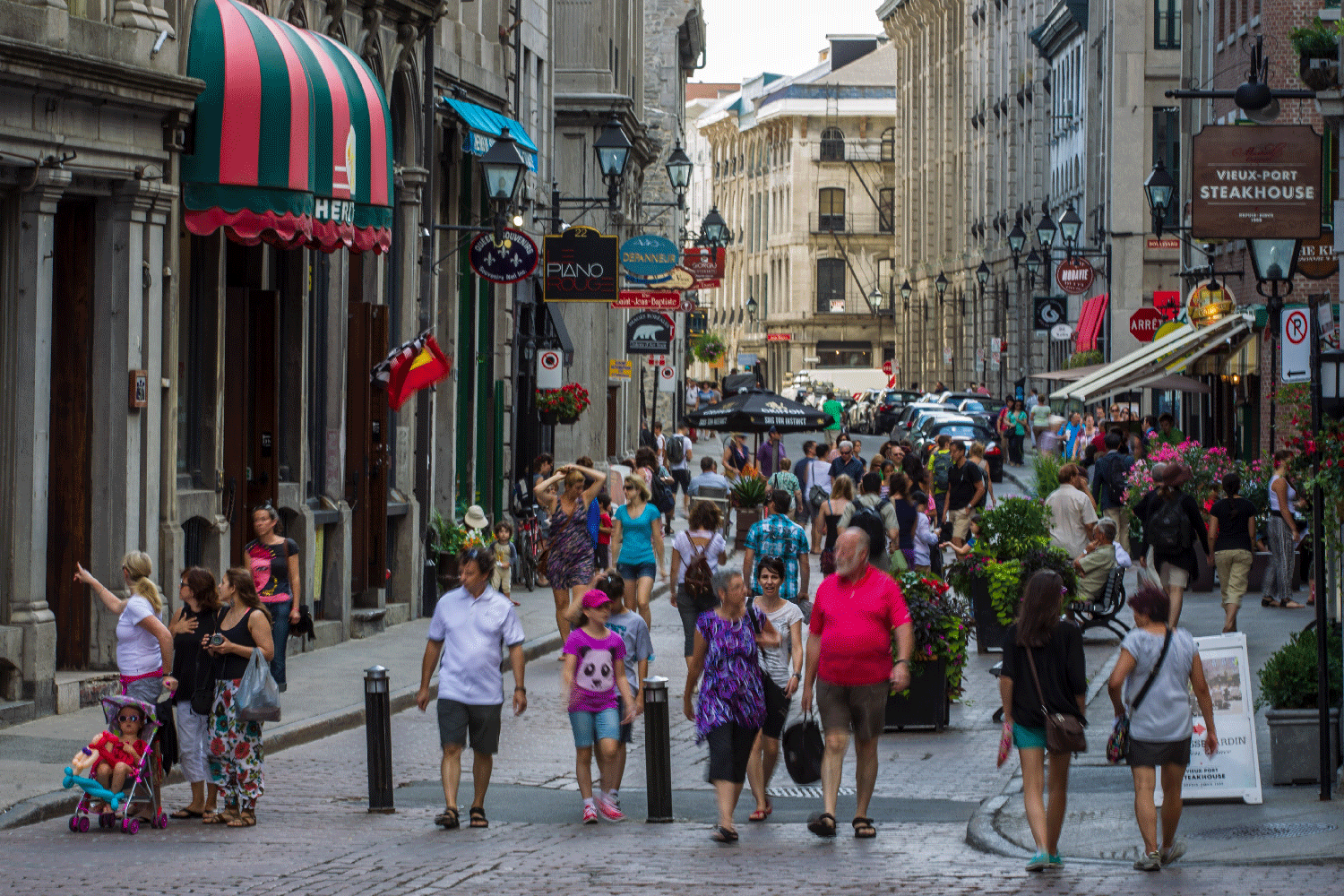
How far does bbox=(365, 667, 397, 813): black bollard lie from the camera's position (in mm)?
11797

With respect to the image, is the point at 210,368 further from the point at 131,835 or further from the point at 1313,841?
the point at 1313,841

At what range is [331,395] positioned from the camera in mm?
20797

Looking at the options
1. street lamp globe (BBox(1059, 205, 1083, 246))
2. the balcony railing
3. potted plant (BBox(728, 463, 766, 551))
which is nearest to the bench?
potted plant (BBox(728, 463, 766, 551))

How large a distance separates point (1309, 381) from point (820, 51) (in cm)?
14798

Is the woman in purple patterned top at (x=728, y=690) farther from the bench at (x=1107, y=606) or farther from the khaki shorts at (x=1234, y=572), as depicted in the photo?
the khaki shorts at (x=1234, y=572)

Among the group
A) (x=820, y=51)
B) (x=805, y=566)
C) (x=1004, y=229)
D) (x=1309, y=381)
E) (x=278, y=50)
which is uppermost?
(x=820, y=51)

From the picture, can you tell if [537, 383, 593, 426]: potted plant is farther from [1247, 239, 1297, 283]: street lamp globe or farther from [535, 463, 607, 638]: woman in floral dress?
[1247, 239, 1297, 283]: street lamp globe

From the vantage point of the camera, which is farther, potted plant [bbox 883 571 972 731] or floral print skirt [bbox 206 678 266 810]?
potted plant [bbox 883 571 972 731]

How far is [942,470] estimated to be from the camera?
31.6m

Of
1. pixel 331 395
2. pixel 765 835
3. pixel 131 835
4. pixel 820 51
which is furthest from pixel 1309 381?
pixel 820 51

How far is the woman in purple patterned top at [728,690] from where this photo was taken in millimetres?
11195

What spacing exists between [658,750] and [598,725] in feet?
1.24

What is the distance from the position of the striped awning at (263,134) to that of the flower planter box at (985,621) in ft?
22.4

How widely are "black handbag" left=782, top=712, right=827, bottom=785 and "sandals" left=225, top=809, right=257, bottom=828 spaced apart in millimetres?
3032
